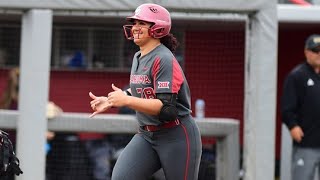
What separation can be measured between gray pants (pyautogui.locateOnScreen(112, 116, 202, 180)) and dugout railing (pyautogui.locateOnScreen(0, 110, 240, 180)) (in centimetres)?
204

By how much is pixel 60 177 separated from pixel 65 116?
103 centimetres

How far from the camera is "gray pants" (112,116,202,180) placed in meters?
4.88

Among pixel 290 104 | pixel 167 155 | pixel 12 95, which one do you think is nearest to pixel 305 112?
pixel 290 104

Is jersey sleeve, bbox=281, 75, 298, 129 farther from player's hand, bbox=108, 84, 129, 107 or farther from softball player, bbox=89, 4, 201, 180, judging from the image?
player's hand, bbox=108, 84, 129, 107

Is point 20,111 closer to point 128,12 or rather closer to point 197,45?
point 128,12

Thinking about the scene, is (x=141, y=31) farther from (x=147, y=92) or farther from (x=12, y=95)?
(x=12, y=95)

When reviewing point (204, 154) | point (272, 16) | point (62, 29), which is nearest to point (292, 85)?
point (272, 16)

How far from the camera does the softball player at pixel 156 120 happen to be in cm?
477

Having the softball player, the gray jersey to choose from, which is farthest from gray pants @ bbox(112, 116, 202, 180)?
the gray jersey

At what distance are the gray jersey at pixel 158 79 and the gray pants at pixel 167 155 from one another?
0.35ft

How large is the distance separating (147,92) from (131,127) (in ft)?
7.86

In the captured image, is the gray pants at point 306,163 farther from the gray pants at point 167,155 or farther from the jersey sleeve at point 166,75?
the jersey sleeve at point 166,75

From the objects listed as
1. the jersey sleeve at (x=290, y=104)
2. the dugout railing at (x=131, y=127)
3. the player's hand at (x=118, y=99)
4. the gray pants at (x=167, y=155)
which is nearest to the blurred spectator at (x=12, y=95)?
the dugout railing at (x=131, y=127)

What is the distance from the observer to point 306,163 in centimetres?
718
